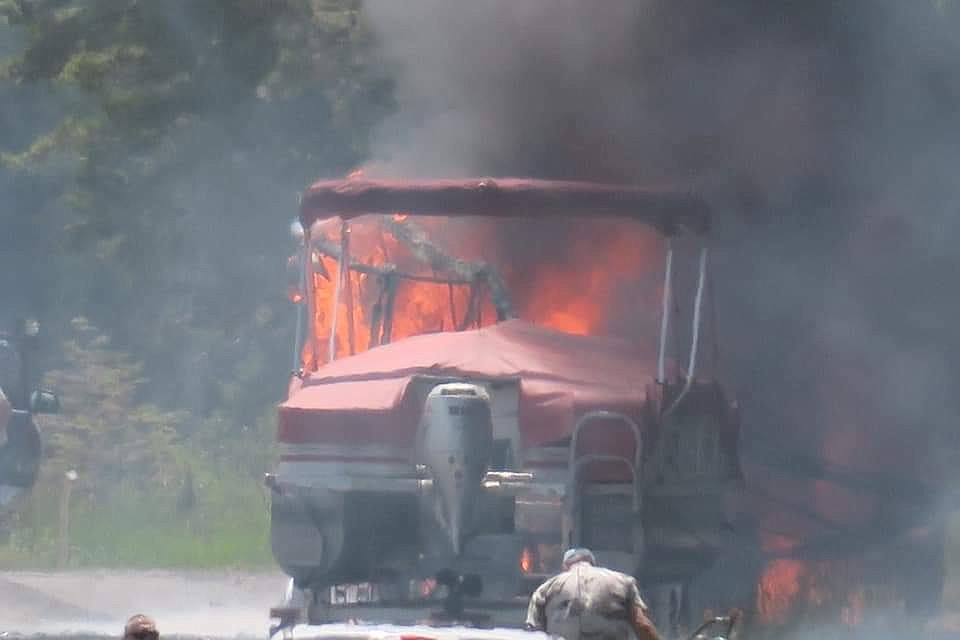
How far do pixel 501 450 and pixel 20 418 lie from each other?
3517 mm

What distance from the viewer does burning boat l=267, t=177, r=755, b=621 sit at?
15531 mm

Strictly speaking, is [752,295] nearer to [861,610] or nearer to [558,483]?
[861,610]

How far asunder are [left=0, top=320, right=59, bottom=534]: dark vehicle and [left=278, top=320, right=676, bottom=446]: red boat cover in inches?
74.4

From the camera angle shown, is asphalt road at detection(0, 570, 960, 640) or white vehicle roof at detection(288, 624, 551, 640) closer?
white vehicle roof at detection(288, 624, 551, 640)

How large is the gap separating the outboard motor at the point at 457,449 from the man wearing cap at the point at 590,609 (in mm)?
4085

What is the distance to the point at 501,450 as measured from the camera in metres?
15.9

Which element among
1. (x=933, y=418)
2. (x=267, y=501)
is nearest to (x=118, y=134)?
(x=267, y=501)

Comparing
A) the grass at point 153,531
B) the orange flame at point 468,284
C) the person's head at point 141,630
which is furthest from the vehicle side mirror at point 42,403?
the grass at point 153,531

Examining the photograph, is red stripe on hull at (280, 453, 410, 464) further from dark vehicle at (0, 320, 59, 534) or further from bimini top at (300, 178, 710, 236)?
bimini top at (300, 178, 710, 236)

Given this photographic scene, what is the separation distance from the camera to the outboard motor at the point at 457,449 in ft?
50.1

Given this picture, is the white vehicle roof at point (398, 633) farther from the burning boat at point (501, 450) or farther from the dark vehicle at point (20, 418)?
the dark vehicle at point (20, 418)

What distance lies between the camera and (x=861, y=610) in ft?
65.7

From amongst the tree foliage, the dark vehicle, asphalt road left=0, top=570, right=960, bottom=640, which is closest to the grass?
the tree foliage

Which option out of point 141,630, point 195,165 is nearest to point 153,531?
point 195,165
